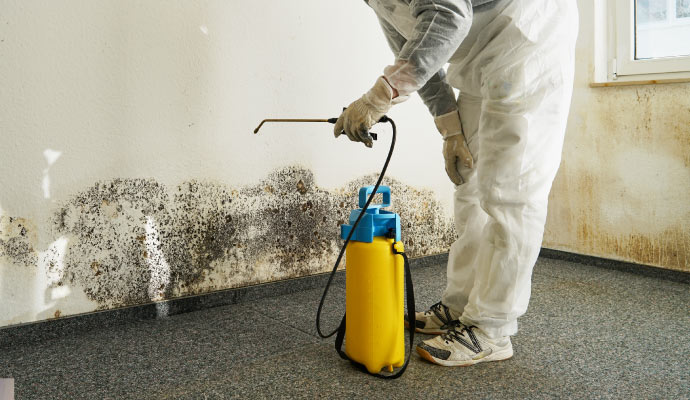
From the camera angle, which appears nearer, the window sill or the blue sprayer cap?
the blue sprayer cap

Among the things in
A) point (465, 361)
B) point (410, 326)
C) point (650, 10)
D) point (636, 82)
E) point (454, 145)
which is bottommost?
point (465, 361)

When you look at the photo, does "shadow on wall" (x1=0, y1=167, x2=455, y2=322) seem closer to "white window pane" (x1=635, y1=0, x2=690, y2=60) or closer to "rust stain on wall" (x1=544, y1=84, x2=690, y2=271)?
"rust stain on wall" (x1=544, y1=84, x2=690, y2=271)

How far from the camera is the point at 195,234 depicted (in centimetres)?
191

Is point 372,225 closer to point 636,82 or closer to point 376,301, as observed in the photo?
point 376,301

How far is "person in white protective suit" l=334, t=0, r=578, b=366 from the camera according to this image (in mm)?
1260

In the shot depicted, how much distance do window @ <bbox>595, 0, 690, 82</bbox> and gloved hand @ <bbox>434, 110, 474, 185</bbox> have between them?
1.36 meters

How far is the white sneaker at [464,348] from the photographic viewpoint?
139cm

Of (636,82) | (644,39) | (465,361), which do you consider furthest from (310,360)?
(644,39)

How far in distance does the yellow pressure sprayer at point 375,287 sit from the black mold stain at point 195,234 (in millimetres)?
784

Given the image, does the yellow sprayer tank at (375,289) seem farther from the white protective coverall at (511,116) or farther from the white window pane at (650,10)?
the white window pane at (650,10)

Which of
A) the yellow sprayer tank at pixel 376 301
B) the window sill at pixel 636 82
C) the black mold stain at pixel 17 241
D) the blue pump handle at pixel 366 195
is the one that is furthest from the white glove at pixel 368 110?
the window sill at pixel 636 82

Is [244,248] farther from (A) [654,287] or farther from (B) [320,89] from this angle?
(A) [654,287]

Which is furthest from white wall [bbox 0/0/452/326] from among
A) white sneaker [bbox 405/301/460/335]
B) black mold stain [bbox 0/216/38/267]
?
white sneaker [bbox 405/301/460/335]

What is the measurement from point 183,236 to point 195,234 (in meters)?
0.04
